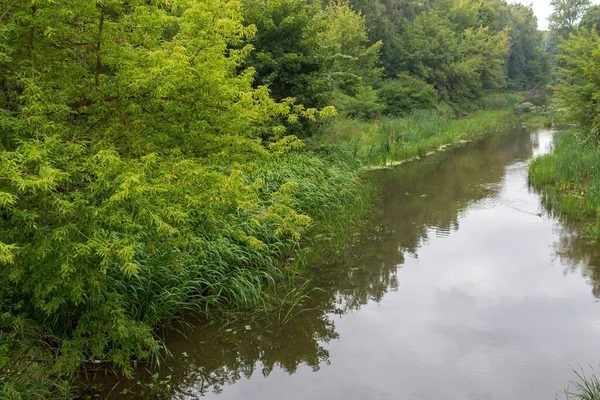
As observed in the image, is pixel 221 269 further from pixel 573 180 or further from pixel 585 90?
pixel 585 90

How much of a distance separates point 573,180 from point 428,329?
7.78 meters

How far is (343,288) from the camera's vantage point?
7.36m

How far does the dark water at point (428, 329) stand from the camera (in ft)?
16.7

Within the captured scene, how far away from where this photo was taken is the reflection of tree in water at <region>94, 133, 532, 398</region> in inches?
211

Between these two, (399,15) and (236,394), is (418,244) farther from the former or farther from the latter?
(399,15)

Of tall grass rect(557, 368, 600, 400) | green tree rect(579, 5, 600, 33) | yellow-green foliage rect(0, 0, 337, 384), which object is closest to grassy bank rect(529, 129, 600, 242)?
tall grass rect(557, 368, 600, 400)

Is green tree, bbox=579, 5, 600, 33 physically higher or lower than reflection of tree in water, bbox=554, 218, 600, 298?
higher

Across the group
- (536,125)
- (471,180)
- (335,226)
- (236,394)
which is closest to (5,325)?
(236,394)

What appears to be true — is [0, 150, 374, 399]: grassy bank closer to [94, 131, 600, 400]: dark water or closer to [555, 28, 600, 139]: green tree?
[94, 131, 600, 400]: dark water

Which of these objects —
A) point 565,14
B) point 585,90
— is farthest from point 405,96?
point 565,14

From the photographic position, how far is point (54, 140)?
3.82 m

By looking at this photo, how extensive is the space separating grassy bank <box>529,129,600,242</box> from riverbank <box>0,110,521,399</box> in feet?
13.8

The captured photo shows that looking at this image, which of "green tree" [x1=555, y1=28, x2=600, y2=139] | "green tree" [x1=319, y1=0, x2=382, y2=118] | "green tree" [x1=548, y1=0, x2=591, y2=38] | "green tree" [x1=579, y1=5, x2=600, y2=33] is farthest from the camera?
"green tree" [x1=548, y1=0, x2=591, y2=38]

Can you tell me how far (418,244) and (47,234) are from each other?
684 centimetres
